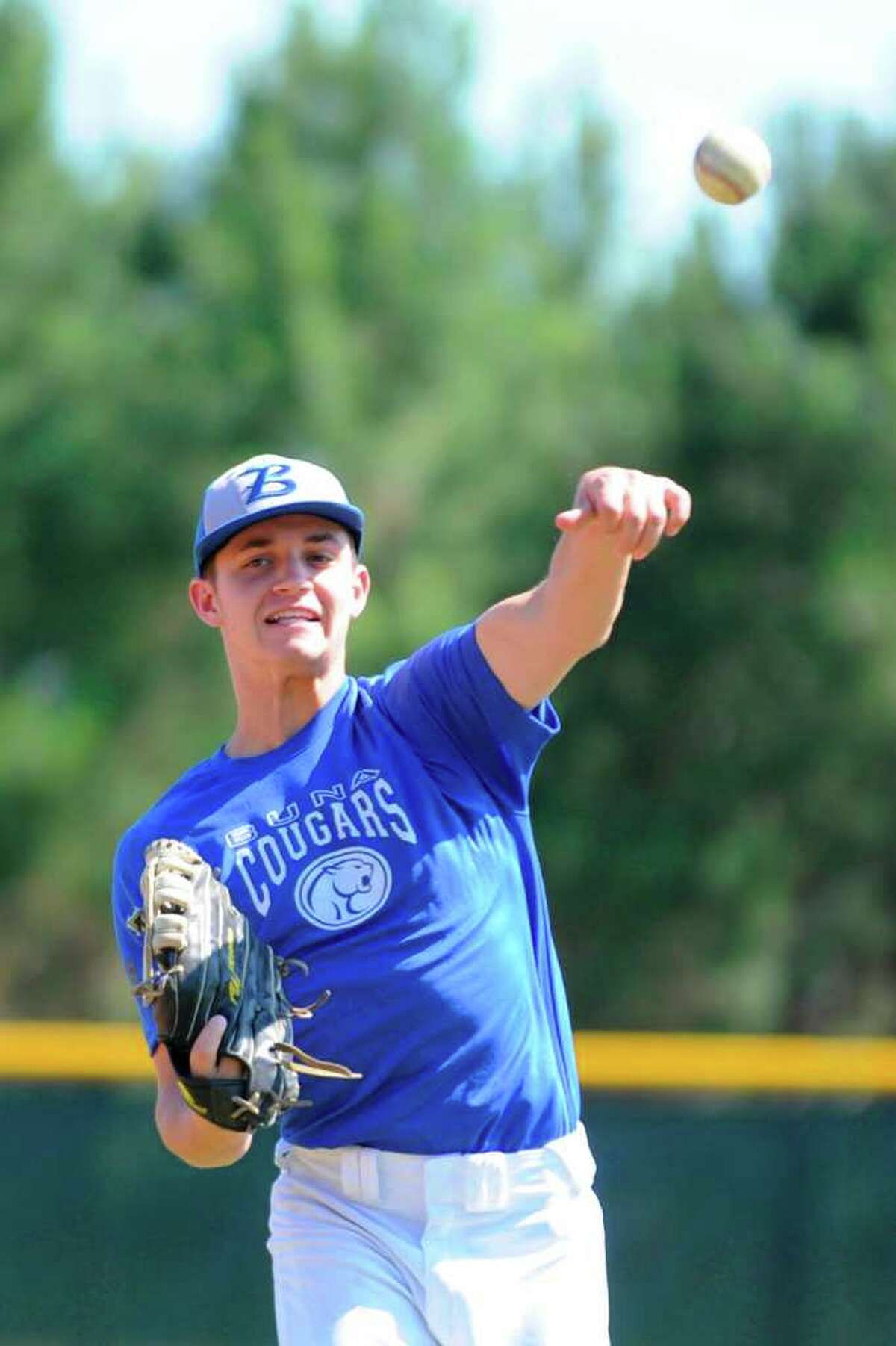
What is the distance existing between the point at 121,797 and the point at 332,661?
49.6 ft

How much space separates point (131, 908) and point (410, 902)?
1.36ft

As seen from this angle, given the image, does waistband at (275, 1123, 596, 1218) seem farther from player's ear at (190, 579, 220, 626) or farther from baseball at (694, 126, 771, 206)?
baseball at (694, 126, 771, 206)

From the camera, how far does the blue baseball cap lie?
117 inches

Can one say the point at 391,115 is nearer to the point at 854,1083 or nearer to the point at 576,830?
the point at 576,830

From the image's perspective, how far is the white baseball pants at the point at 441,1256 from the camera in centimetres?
279

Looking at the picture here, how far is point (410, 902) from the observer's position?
2.88m

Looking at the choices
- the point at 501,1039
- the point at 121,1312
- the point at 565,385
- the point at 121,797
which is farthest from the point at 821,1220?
the point at 565,385

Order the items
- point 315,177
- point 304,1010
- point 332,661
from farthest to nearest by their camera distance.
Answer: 1. point 315,177
2. point 332,661
3. point 304,1010

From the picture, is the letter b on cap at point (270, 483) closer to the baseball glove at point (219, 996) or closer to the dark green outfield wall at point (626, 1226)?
the baseball glove at point (219, 996)

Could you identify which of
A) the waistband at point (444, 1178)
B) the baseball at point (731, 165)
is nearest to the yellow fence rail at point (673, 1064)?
the baseball at point (731, 165)

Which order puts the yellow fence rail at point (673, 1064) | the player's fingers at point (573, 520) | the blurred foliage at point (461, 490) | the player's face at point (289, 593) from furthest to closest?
the blurred foliage at point (461, 490) < the yellow fence rail at point (673, 1064) < the player's face at point (289, 593) < the player's fingers at point (573, 520)

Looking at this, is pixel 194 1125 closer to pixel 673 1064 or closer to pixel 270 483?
pixel 270 483

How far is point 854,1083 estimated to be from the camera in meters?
5.57

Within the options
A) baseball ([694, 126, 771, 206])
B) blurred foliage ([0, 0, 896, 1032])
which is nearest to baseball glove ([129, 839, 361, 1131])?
baseball ([694, 126, 771, 206])
